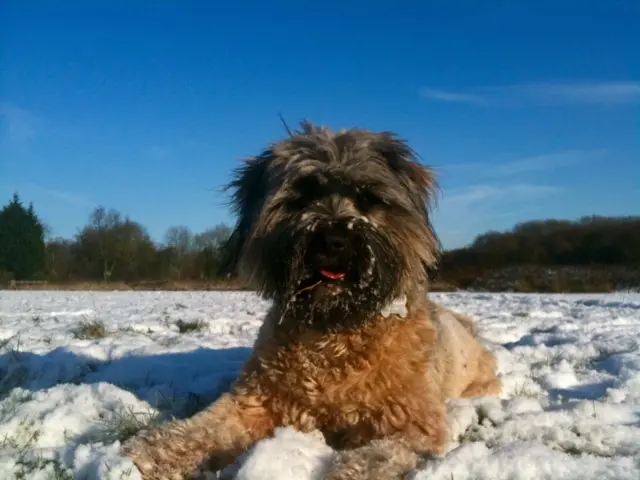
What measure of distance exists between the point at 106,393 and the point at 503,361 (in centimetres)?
379

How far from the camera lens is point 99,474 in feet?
10.2

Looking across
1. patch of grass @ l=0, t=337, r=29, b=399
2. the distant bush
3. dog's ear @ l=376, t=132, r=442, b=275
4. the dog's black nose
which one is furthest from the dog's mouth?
the distant bush

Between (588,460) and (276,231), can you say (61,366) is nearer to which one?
(276,231)

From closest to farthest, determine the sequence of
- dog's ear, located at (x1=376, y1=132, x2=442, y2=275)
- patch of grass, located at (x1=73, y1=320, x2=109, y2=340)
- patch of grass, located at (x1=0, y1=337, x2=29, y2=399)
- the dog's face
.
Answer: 1. the dog's face
2. dog's ear, located at (x1=376, y1=132, x2=442, y2=275)
3. patch of grass, located at (x1=0, y1=337, x2=29, y2=399)
4. patch of grass, located at (x1=73, y1=320, x2=109, y2=340)

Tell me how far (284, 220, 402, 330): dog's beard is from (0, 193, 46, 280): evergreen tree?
45.0 meters

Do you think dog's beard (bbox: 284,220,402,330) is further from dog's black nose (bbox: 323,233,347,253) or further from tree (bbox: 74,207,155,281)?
tree (bbox: 74,207,155,281)

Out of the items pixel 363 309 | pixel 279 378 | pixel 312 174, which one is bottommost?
pixel 279 378

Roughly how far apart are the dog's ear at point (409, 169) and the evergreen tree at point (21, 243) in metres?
44.9

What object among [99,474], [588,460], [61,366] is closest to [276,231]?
[99,474]

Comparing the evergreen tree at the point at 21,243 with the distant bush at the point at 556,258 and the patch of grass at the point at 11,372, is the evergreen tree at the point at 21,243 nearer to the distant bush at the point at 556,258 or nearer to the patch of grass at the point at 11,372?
the distant bush at the point at 556,258

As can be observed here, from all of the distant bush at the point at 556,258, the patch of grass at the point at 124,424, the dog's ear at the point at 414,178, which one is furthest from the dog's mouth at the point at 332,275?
the distant bush at the point at 556,258

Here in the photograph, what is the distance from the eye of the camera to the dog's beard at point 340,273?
3.86 metres

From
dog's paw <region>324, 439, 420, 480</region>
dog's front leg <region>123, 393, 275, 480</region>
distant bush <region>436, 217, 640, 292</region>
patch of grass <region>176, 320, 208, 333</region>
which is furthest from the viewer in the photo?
distant bush <region>436, 217, 640, 292</region>

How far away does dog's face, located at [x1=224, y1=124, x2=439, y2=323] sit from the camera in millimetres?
3900
